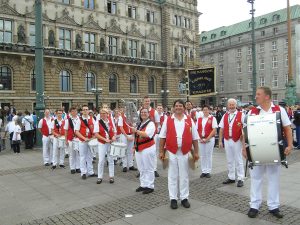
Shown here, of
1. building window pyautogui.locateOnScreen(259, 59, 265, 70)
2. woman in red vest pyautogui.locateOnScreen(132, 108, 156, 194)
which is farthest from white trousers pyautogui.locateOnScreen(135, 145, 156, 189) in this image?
building window pyautogui.locateOnScreen(259, 59, 265, 70)

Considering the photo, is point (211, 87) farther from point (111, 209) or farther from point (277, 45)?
point (277, 45)

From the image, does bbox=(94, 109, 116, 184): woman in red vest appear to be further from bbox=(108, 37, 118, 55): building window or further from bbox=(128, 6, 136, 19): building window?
bbox=(128, 6, 136, 19): building window

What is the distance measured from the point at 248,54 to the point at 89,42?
41.9 meters

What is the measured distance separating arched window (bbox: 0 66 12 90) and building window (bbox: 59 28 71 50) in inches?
281

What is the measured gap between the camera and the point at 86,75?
41812 mm

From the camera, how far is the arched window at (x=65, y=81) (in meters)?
39.6

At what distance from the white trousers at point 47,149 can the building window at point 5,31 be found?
28.1 metres

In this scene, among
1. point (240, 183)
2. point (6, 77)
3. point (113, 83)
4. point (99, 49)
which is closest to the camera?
point (240, 183)

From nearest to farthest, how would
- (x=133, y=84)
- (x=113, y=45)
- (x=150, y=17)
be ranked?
(x=113, y=45)
(x=133, y=84)
(x=150, y=17)

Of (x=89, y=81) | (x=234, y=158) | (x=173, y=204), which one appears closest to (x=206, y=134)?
(x=234, y=158)

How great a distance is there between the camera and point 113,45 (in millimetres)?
44812

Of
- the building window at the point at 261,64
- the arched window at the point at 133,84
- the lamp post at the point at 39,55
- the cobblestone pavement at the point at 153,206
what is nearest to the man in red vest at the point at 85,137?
the cobblestone pavement at the point at 153,206

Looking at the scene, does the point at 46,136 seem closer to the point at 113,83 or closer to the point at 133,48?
the point at 113,83

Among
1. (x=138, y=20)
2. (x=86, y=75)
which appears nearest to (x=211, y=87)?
(x=86, y=75)
